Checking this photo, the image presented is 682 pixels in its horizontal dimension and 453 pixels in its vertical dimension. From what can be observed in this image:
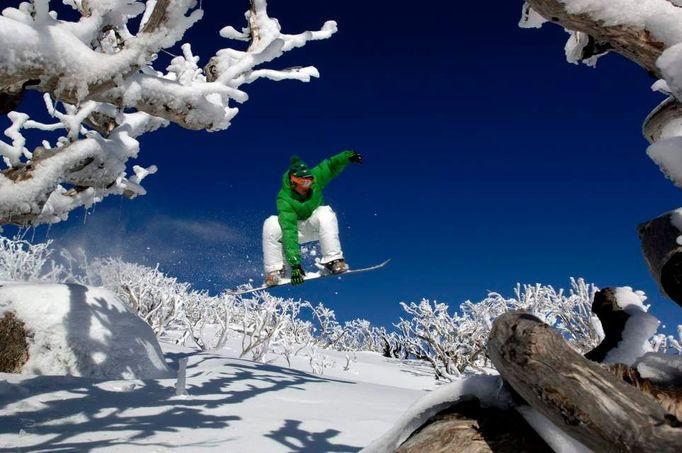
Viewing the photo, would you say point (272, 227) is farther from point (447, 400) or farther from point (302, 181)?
point (447, 400)

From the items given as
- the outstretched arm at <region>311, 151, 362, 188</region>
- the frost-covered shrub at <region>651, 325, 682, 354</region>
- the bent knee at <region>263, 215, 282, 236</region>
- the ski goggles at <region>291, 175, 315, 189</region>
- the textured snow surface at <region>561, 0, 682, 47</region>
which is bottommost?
the frost-covered shrub at <region>651, 325, 682, 354</region>

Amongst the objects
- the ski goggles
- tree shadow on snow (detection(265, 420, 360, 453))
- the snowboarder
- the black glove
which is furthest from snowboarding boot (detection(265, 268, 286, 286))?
tree shadow on snow (detection(265, 420, 360, 453))

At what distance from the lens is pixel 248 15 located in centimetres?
313

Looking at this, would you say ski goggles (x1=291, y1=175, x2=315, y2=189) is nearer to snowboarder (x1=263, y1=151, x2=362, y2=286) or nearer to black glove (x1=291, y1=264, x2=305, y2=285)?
snowboarder (x1=263, y1=151, x2=362, y2=286)

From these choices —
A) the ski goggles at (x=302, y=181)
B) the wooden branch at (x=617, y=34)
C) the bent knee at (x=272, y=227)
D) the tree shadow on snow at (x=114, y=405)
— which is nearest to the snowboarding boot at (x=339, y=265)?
the bent knee at (x=272, y=227)

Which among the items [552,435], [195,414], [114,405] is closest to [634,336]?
[552,435]

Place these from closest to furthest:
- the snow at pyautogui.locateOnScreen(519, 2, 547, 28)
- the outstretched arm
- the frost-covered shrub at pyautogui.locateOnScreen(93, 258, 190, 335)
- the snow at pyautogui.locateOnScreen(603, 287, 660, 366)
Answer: the snow at pyautogui.locateOnScreen(603, 287, 660, 366) < the snow at pyautogui.locateOnScreen(519, 2, 547, 28) < the outstretched arm < the frost-covered shrub at pyautogui.locateOnScreen(93, 258, 190, 335)

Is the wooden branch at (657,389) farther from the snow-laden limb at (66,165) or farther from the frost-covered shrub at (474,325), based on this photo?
the frost-covered shrub at (474,325)

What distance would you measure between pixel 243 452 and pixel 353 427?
99cm

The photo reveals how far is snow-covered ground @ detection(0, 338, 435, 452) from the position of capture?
9.93 ft

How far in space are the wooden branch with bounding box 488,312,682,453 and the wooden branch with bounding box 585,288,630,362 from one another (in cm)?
44

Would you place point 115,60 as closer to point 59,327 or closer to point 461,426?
point 461,426

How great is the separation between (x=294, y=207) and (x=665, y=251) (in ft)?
18.3

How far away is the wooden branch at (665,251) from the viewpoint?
4.11ft
